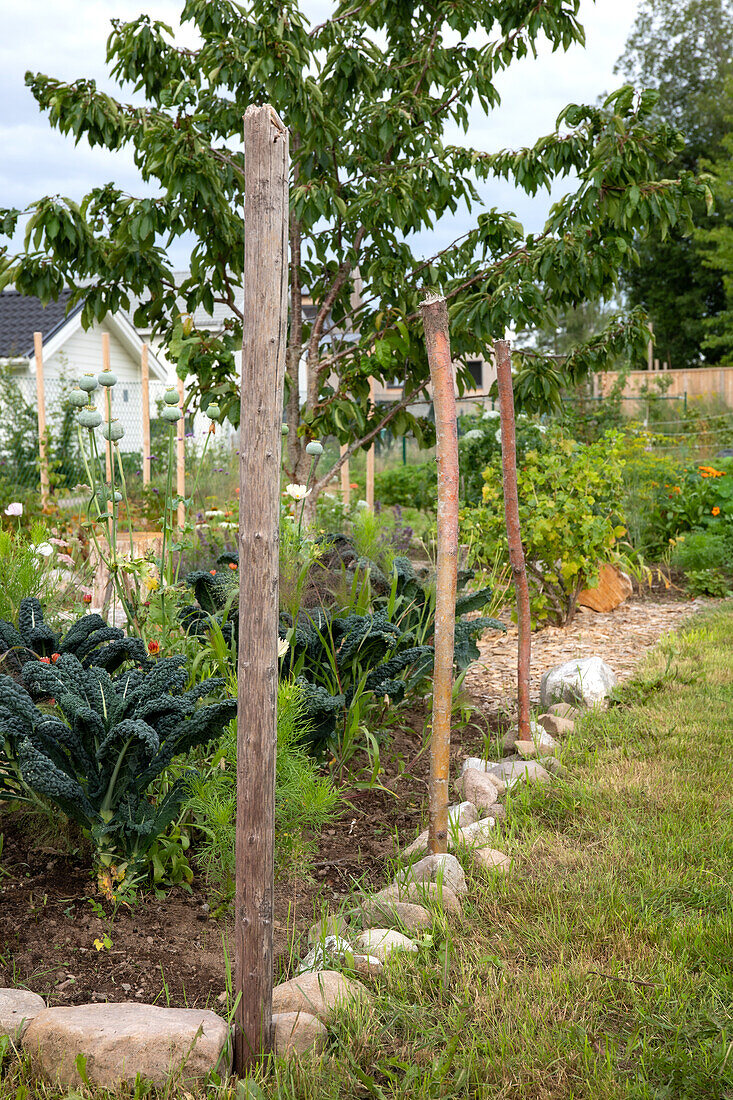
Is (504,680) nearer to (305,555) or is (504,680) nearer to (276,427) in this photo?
(305,555)

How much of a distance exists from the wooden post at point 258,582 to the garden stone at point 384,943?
0.42 meters

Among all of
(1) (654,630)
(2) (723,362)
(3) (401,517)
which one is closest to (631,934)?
(1) (654,630)

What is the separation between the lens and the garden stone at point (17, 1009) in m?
1.67

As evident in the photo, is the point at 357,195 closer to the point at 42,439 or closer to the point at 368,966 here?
the point at 368,966

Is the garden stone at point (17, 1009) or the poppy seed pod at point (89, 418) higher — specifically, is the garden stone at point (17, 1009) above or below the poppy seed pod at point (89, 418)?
below

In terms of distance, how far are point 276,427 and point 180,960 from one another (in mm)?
1332

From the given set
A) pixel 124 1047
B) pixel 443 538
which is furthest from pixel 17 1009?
pixel 443 538

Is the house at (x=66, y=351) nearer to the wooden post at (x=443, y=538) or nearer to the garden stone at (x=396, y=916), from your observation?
the wooden post at (x=443, y=538)

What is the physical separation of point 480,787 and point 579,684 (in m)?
1.28

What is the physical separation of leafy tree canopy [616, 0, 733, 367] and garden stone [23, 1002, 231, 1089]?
103 ft

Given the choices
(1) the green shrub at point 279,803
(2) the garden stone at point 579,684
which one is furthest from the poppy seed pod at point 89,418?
(2) the garden stone at point 579,684

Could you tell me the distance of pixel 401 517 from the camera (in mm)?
9055

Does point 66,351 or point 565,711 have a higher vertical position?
point 66,351

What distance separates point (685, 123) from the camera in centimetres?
3158
